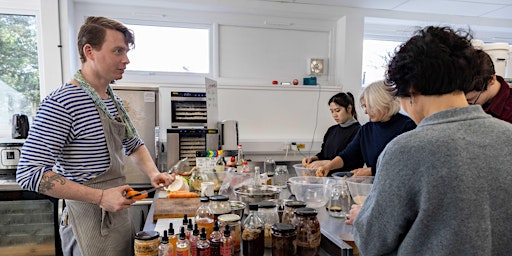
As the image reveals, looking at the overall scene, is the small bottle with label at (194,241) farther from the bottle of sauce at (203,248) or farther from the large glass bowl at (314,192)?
the large glass bowl at (314,192)

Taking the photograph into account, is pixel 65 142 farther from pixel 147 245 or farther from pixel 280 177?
pixel 280 177

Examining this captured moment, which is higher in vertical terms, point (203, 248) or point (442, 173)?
point (442, 173)

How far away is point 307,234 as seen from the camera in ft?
3.42

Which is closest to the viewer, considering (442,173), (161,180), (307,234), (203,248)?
(442,173)

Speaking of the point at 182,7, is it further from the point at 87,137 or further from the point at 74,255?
the point at 74,255

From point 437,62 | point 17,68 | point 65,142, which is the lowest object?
point 65,142

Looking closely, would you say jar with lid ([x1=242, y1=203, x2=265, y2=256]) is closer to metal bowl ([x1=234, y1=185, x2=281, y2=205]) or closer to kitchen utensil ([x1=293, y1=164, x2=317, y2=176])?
metal bowl ([x1=234, y1=185, x2=281, y2=205])

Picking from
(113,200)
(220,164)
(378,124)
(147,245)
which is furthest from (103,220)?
(378,124)

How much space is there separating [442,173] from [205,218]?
2.52ft

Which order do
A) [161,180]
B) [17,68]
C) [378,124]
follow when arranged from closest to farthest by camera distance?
[161,180], [378,124], [17,68]

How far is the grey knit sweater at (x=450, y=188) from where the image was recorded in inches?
28.6

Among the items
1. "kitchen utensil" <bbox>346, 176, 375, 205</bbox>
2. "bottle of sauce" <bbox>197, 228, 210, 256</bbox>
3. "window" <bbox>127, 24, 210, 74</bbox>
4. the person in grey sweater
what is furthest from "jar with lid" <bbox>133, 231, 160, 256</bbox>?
"window" <bbox>127, 24, 210, 74</bbox>

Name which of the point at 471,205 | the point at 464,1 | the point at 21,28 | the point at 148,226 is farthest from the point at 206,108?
the point at 464,1

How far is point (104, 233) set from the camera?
128 cm
